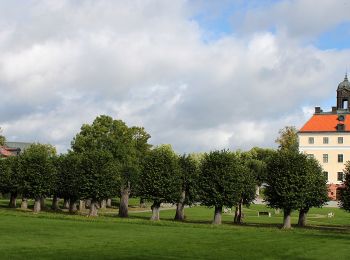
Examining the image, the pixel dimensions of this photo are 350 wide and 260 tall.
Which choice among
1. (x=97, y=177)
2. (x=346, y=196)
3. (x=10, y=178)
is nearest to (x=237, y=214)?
(x=346, y=196)

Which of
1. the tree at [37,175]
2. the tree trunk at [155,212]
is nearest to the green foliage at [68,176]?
the tree at [37,175]

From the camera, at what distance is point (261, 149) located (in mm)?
180375

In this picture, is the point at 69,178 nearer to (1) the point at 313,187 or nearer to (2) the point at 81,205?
(2) the point at 81,205

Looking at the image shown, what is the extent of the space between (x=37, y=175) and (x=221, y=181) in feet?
95.0

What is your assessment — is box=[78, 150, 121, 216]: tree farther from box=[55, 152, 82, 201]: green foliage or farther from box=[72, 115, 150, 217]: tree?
box=[72, 115, 150, 217]: tree

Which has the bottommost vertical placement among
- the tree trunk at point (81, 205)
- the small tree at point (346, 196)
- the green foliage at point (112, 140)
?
the tree trunk at point (81, 205)

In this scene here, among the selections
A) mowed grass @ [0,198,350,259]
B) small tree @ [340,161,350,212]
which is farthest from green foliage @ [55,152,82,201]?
small tree @ [340,161,350,212]

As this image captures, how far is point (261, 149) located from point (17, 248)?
504 feet

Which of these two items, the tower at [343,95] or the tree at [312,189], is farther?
the tower at [343,95]

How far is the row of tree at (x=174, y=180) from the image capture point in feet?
216

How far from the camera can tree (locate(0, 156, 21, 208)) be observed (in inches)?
3420

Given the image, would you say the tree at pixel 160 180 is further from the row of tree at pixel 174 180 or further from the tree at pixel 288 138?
the tree at pixel 288 138

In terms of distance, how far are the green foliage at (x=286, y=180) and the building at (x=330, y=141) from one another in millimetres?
Result: 65975

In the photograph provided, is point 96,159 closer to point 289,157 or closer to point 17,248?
point 289,157
